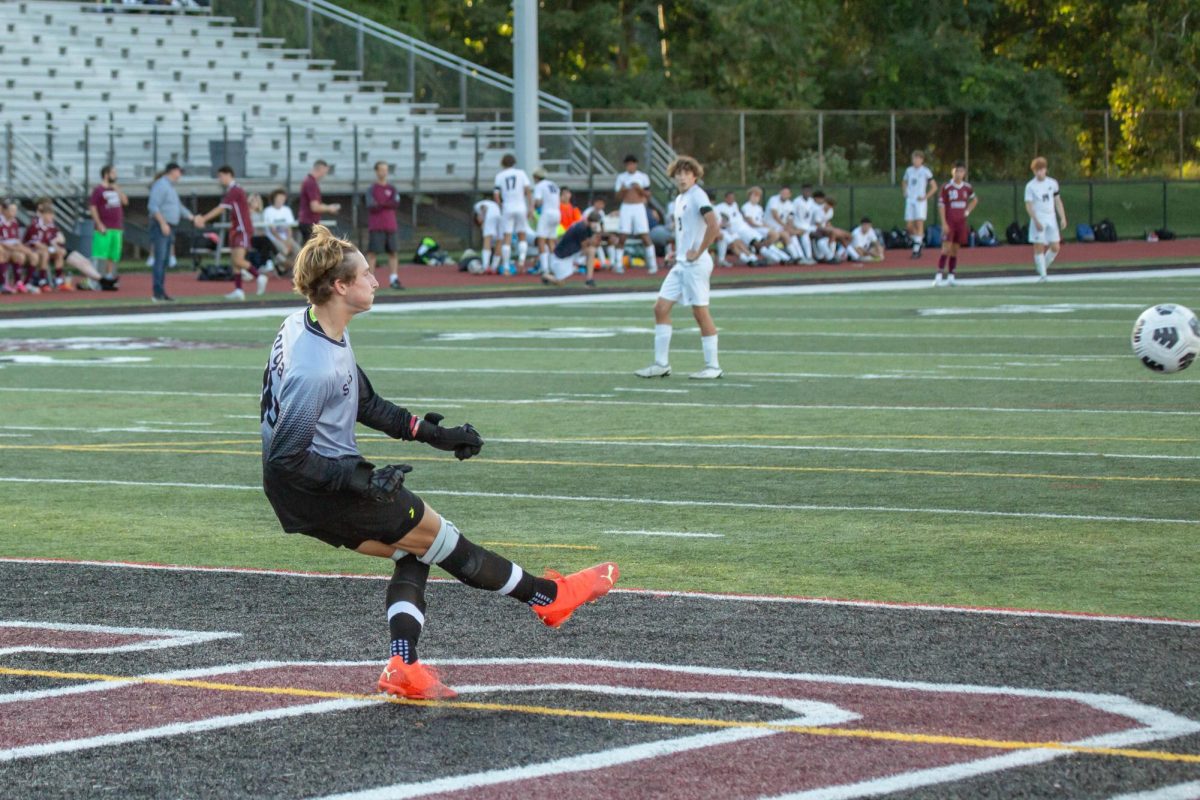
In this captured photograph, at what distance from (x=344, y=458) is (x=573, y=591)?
1.16 m

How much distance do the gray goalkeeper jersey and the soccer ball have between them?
253 inches

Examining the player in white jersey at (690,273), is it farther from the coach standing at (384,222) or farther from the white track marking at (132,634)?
the coach standing at (384,222)

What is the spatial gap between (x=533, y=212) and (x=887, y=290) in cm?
705

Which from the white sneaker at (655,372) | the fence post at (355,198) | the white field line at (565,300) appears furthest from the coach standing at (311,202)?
the white sneaker at (655,372)

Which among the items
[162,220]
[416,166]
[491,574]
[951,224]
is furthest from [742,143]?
[491,574]

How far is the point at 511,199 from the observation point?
3378cm

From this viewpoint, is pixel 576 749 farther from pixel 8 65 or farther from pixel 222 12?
pixel 222 12

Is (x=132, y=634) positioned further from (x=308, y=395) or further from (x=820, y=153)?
(x=820, y=153)

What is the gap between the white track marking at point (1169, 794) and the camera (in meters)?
5.44

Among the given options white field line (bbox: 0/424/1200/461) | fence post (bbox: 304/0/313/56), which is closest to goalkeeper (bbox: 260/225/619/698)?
white field line (bbox: 0/424/1200/461)

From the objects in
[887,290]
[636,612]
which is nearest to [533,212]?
[887,290]

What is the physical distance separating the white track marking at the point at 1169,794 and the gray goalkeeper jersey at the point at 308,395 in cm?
278

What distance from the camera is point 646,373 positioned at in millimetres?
18078

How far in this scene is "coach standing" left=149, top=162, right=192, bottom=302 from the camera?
2777 centimetres
